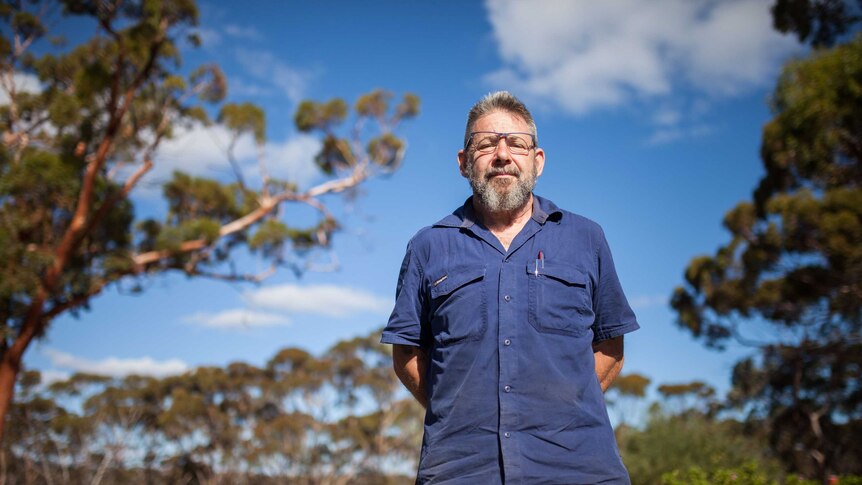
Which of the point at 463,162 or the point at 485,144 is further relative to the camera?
the point at 463,162

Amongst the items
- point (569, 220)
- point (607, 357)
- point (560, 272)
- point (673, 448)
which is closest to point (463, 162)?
point (569, 220)

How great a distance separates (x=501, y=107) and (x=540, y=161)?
0.79ft

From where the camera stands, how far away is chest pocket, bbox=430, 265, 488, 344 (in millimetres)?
1807

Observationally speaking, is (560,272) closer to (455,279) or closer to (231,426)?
(455,279)

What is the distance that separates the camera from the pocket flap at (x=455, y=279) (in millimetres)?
1876

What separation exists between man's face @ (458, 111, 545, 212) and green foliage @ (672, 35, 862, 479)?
867cm

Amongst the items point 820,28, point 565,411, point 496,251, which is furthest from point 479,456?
point 820,28

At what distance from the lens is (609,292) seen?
201cm

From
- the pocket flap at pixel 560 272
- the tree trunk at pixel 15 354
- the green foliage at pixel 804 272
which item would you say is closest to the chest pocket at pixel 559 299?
the pocket flap at pixel 560 272

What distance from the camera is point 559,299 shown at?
1836 millimetres

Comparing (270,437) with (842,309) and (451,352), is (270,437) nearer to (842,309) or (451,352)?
(842,309)

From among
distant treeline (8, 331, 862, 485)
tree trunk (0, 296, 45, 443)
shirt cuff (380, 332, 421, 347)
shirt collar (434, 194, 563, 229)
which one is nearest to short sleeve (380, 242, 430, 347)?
shirt cuff (380, 332, 421, 347)

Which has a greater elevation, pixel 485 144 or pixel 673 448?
pixel 485 144

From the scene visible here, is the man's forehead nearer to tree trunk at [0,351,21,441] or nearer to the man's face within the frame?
the man's face
